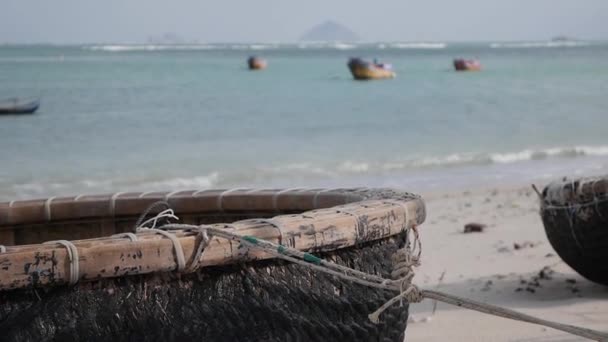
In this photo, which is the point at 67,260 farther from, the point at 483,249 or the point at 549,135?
the point at 549,135

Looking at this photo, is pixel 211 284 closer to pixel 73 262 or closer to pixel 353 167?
pixel 73 262

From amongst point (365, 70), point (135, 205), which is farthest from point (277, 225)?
point (365, 70)

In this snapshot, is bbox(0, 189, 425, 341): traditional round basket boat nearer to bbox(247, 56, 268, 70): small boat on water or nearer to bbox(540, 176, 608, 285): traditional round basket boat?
bbox(540, 176, 608, 285): traditional round basket boat

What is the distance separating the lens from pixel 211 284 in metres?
2.12

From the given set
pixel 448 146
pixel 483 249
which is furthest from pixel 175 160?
pixel 483 249

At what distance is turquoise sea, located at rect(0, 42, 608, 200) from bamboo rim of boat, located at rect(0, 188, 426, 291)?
22.1 feet

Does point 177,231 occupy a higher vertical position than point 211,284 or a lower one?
higher

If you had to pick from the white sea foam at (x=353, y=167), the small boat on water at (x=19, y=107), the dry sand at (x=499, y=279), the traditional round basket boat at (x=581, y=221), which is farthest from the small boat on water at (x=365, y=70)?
the traditional round basket boat at (x=581, y=221)

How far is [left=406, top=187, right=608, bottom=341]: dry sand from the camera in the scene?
404 cm

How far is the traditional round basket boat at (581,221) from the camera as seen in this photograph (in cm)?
430

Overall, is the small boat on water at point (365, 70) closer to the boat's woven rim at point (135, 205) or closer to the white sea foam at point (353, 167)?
the white sea foam at point (353, 167)

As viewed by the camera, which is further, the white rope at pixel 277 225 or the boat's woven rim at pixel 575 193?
the boat's woven rim at pixel 575 193

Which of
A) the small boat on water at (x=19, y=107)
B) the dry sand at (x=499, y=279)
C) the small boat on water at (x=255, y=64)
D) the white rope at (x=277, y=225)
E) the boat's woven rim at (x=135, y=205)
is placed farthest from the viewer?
the small boat on water at (x=255, y=64)

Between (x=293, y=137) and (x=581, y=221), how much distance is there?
10809 millimetres
